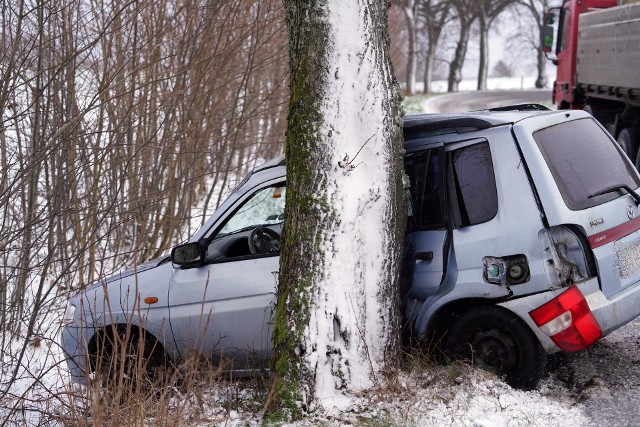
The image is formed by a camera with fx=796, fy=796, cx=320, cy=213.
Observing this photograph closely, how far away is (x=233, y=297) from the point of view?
5402mm

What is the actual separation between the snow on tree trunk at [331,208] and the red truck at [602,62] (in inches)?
225

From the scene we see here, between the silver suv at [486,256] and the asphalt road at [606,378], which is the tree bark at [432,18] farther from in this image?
the silver suv at [486,256]

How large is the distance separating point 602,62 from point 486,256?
7.55 metres

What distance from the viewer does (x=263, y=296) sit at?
5.30 metres

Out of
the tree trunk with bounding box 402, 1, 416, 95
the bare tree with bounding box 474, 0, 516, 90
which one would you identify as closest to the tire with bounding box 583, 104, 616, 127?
the tree trunk with bounding box 402, 1, 416, 95

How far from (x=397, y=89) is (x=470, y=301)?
140cm

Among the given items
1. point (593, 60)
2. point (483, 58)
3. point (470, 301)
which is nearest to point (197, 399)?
point (470, 301)

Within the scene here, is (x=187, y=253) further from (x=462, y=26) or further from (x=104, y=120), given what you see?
(x=462, y=26)

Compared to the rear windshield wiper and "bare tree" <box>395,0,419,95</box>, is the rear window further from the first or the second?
"bare tree" <box>395,0,419,95</box>

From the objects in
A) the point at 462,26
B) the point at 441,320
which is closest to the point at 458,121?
the point at 441,320

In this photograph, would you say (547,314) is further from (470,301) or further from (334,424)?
(334,424)

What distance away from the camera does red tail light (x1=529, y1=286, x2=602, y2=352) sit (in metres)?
4.60

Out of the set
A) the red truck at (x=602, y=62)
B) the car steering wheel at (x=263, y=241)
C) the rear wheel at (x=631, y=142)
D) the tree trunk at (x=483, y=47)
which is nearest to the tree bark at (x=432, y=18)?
the tree trunk at (x=483, y=47)

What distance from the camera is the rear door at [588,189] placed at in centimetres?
471
